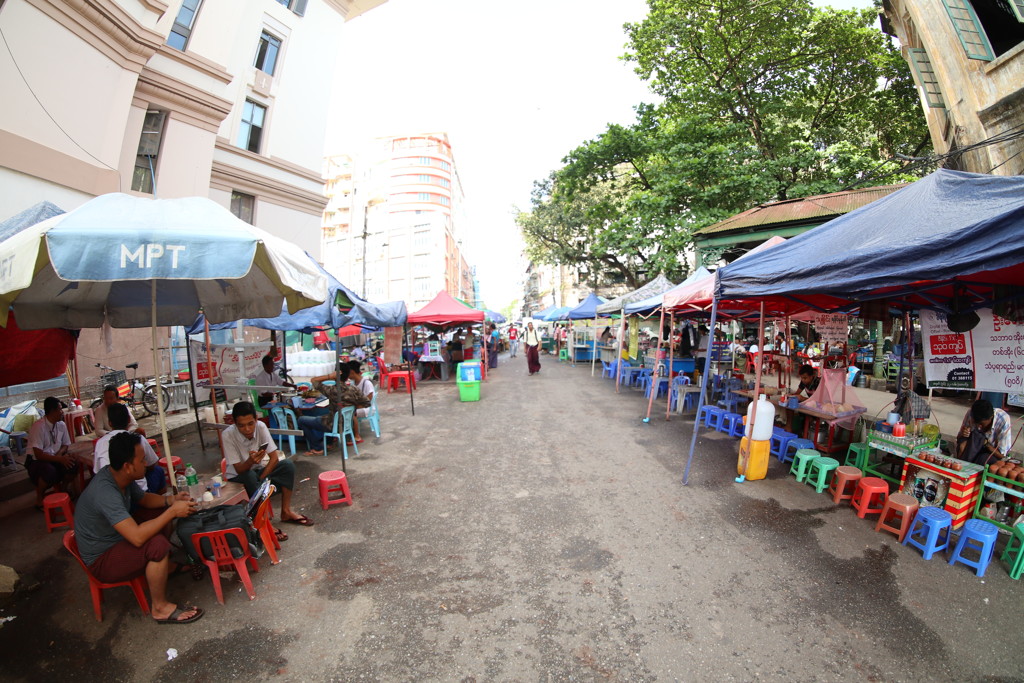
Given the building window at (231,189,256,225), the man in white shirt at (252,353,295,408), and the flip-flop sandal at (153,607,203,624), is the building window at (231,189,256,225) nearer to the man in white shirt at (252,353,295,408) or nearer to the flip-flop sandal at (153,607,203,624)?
the man in white shirt at (252,353,295,408)

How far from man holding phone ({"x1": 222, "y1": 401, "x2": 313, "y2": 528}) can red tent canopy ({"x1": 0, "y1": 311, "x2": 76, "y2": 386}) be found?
9.80 feet

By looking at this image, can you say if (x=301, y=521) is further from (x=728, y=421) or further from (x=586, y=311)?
(x=586, y=311)

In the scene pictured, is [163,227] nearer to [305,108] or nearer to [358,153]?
[305,108]

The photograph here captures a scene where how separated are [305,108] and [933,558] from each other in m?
22.2

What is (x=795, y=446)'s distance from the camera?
6.32m

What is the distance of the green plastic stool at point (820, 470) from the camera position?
537cm

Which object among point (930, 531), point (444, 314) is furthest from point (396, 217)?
point (930, 531)

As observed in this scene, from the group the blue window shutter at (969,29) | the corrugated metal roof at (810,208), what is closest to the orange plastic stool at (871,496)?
the blue window shutter at (969,29)

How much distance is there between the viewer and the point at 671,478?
604cm

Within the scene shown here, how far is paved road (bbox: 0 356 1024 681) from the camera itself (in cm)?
281

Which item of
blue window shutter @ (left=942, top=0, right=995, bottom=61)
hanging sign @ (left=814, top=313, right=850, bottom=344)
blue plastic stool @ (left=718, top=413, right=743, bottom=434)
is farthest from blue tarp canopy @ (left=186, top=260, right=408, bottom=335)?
blue window shutter @ (left=942, top=0, right=995, bottom=61)

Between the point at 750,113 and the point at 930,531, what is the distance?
19679mm

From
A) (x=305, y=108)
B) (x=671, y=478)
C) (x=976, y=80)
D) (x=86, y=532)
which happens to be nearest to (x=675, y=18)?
(x=976, y=80)

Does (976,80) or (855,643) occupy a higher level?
(976,80)
